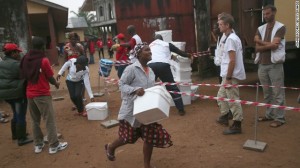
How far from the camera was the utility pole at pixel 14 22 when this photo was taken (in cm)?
847

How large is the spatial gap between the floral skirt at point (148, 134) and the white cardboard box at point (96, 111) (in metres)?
2.79

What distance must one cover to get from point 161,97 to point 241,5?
226 inches

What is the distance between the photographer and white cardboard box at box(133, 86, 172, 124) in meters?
3.34

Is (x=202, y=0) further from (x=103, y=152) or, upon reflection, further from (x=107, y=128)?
(x=103, y=152)

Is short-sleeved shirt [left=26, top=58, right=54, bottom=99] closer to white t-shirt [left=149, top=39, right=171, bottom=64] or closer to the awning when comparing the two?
white t-shirt [left=149, top=39, right=171, bottom=64]

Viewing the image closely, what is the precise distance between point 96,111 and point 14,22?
410 centimetres

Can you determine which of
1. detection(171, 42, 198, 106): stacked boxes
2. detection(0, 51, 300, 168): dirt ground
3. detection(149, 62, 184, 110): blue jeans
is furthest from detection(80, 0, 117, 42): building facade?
detection(0, 51, 300, 168): dirt ground

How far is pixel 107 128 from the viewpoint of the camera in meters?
6.05

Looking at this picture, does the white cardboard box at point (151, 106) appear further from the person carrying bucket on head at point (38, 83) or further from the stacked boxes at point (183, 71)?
the stacked boxes at point (183, 71)

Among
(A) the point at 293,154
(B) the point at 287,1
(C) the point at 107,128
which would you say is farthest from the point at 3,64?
(B) the point at 287,1

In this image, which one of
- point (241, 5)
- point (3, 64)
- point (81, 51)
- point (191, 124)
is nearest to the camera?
point (3, 64)

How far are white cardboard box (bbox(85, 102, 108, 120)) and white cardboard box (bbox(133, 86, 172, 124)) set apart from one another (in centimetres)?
318

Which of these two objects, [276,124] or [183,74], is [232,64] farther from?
[183,74]

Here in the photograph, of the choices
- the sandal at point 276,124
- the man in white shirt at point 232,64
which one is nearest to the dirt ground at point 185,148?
the sandal at point 276,124
